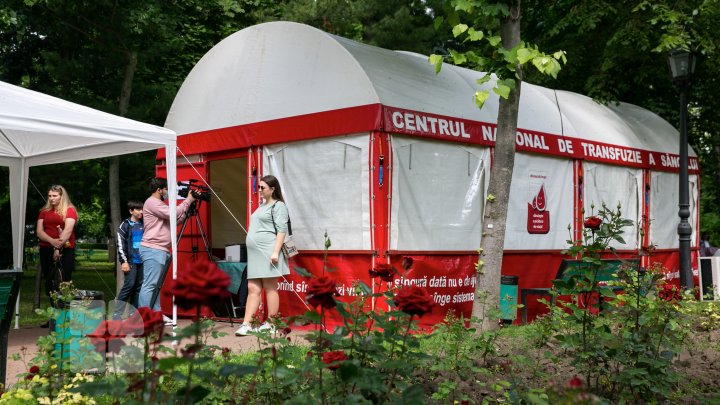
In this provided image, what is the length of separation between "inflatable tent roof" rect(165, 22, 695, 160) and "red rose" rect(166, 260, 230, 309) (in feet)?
21.9

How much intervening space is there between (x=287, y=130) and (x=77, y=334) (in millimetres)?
5353

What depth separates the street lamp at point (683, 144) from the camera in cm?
1245

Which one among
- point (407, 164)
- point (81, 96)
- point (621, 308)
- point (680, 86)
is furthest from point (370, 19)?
point (621, 308)

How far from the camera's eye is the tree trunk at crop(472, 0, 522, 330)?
8.15 m

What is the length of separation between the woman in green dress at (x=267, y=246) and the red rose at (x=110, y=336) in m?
4.35

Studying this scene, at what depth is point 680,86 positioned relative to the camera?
12.8 metres

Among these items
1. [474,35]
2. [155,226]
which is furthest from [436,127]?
[155,226]

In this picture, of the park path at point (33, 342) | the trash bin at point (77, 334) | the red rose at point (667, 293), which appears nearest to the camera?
the trash bin at point (77, 334)

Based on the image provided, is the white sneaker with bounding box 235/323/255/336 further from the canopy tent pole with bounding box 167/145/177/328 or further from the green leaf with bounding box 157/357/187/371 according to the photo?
the green leaf with bounding box 157/357/187/371

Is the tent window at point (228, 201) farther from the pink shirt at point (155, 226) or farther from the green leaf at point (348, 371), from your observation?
the green leaf at point (348, 371)

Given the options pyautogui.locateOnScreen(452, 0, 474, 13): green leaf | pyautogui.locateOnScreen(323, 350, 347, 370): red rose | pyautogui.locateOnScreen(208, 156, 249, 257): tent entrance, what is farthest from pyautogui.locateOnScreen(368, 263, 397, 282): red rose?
pyautogui.locateOnScreen(208, 156, 249, 257): tent entrance

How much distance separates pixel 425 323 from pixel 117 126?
4.18 m

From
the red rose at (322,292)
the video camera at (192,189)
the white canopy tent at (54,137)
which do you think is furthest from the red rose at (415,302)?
the video camera at (192,189)

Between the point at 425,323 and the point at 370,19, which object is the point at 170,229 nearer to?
the point at 425,323
